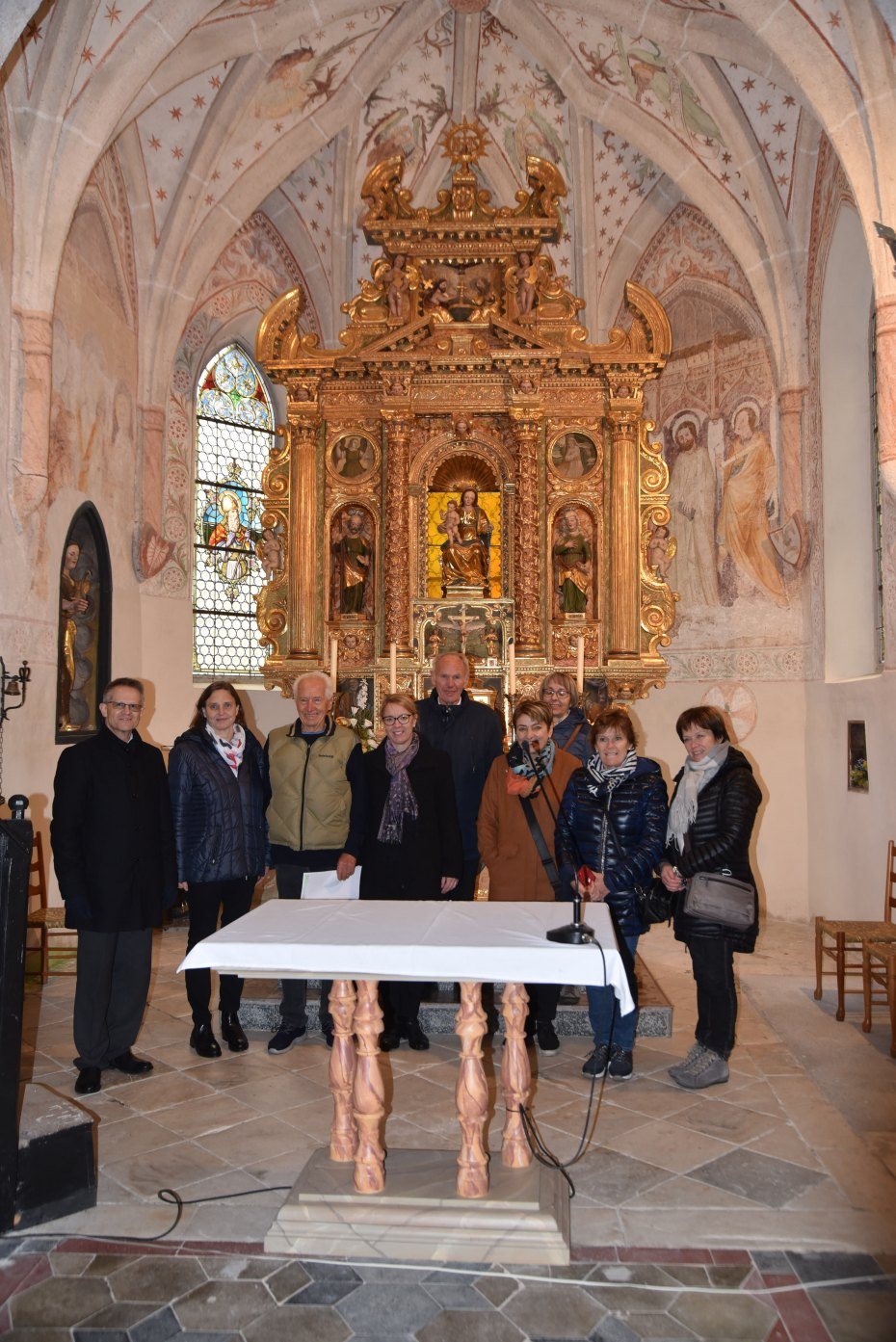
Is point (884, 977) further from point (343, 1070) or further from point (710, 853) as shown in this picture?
point (343, 1070)

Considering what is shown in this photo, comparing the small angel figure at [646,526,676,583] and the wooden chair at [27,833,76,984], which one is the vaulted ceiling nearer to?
the small angel figure at [646,526,676,583]

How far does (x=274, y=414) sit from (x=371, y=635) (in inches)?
172

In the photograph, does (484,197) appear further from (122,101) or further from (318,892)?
(318,892)

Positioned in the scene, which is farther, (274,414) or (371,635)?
(274,414)

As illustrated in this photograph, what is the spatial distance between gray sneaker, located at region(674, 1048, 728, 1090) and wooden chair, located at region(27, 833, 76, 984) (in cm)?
369

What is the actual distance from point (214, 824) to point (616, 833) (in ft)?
6.66

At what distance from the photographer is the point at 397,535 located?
10758mm

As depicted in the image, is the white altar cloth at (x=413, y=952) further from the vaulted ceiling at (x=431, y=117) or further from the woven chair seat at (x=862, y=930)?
the vaulted ceiling at (x=431, y=117)

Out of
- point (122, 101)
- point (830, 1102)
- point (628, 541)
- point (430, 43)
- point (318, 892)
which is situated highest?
point (430, 43)

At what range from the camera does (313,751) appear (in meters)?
5.78

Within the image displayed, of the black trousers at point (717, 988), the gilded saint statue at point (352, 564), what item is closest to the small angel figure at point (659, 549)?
the gilded saint statue at point (352, 564)

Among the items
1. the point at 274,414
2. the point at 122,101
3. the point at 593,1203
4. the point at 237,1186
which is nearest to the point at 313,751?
the point at 237,1186

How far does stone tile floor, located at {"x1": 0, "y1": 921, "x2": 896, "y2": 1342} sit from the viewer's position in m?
3.13

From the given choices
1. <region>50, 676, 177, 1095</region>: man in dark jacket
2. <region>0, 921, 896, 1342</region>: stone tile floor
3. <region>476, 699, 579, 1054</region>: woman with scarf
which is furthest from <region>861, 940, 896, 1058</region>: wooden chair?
<region>50, 676, 177, 1095</region>: man in dark jacket
